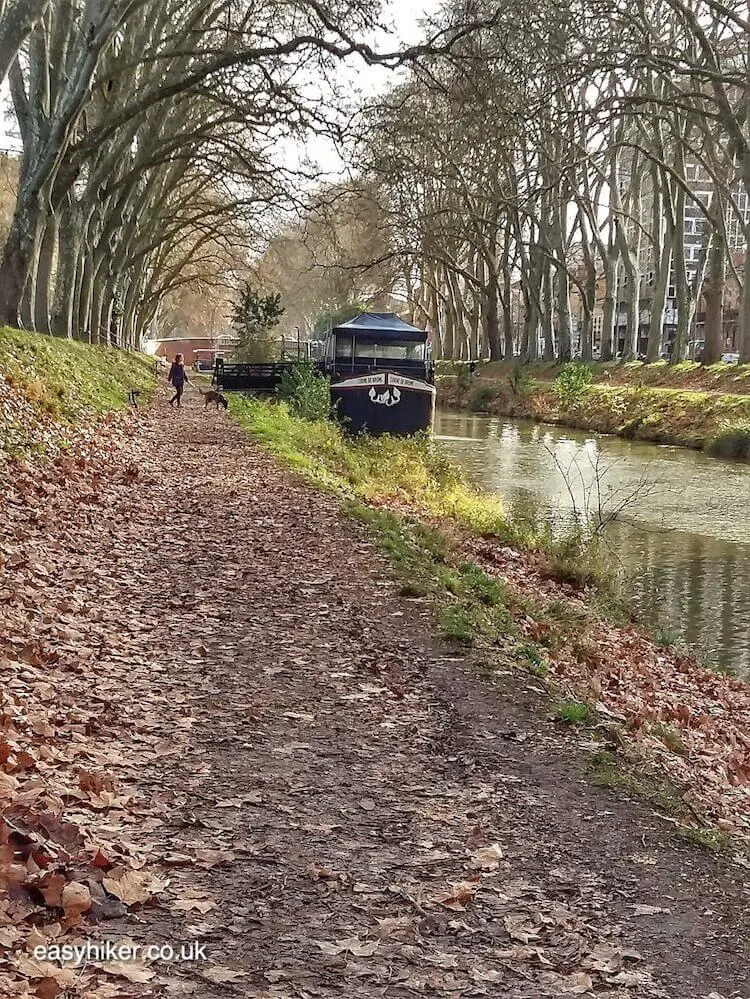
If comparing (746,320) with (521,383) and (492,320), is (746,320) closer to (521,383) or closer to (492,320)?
(521,383)

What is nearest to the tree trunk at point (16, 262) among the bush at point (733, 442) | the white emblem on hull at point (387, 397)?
the white emblem on hull at point (387, 397)

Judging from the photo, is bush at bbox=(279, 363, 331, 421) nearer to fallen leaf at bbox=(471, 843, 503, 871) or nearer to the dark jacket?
the dark jacket

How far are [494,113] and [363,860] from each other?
15065mm

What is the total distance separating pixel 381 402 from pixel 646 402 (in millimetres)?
10212

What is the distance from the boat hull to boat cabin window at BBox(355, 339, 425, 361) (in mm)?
1494

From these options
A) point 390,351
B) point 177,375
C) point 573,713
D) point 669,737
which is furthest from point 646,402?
point 573,713

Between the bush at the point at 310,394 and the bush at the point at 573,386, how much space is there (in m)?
12.0

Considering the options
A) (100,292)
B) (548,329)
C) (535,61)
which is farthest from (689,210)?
(535,61)

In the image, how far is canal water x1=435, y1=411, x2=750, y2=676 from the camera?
12184 millimetres

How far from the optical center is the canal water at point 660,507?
1218 centimetres

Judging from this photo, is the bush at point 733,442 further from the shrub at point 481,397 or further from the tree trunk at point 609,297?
the shrub at point 481,397

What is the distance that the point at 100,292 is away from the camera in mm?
32281

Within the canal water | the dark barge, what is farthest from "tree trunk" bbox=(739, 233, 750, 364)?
the dark barge

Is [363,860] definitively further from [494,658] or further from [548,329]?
[548,329]
